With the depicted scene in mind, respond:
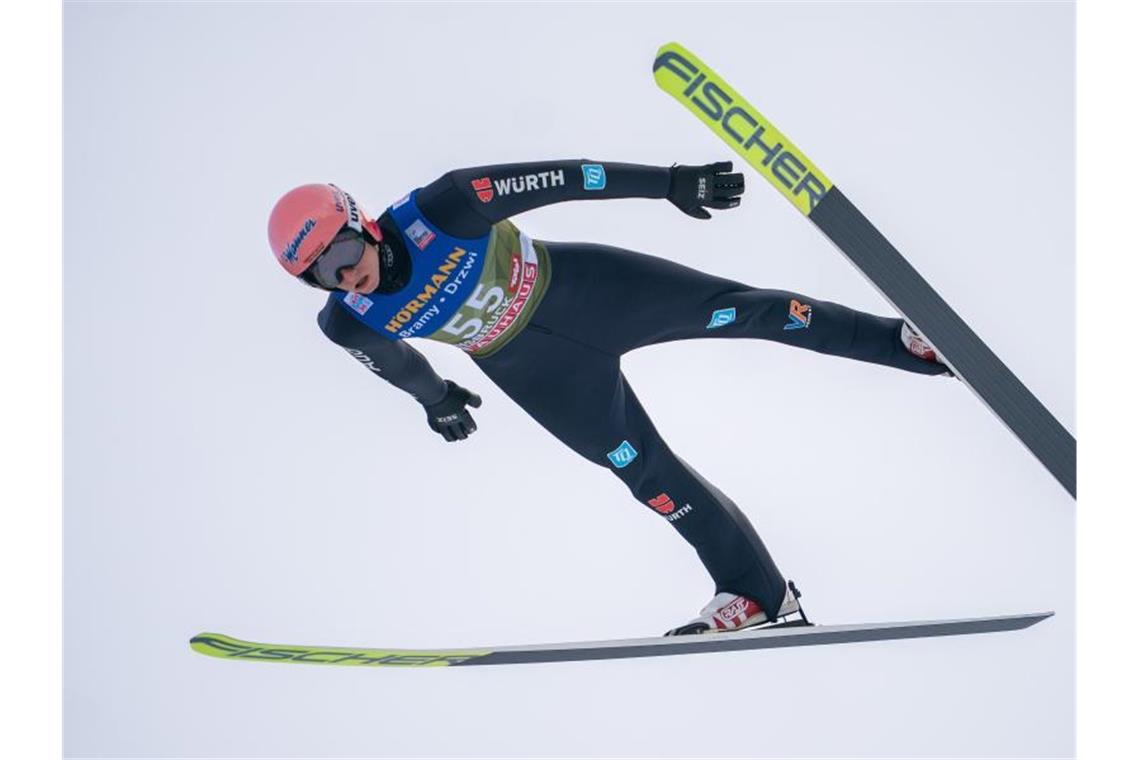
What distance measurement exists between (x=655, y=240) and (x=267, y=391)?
1818 mm

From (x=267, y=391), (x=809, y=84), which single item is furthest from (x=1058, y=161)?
(x=267, y=391)

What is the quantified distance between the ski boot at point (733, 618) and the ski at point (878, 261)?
1094 mm

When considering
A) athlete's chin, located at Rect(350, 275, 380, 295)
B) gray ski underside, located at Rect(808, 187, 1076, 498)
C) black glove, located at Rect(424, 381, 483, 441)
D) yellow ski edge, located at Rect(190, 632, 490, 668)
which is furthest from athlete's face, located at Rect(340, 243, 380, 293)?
yellow ski edge, located at Rect(190, 632, 490, 668)

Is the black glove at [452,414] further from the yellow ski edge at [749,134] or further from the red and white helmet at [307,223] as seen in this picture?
the yellow ski edge at [749,134]

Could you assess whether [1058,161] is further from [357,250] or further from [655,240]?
[357,250]

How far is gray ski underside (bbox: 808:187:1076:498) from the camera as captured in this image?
2.98 meters

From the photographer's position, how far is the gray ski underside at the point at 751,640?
3.67 m

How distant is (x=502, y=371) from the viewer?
370 centimetres


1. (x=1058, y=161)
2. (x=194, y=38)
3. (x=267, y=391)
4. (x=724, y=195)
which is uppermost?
(x=194, y=38)

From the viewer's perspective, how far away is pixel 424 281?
11.1 ft

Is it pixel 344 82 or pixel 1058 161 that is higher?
pixel 344 82

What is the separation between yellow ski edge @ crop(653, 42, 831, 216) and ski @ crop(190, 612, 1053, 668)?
59.1 inches

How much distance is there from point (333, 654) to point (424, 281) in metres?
1.43

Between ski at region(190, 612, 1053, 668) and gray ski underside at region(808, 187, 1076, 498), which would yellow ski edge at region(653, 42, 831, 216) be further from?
ski at region(190, 612, 1053, 668)
